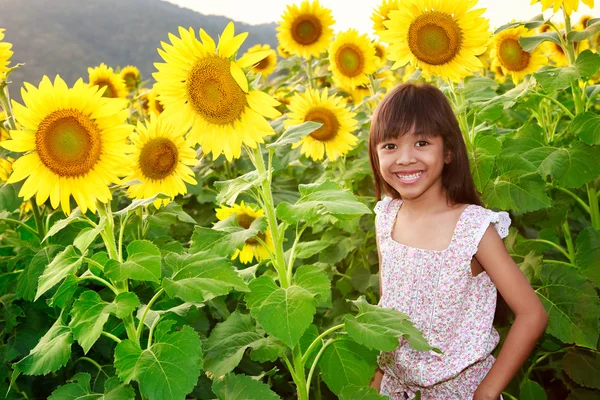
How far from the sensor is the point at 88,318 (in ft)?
5.48

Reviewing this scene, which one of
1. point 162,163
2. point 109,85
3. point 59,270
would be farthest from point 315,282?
point 109,85

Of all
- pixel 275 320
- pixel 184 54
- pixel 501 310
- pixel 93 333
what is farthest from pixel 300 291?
pixel 501 310

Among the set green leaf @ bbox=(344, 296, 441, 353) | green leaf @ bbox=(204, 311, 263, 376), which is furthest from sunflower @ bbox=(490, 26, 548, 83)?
green leaf @ bbox=(204, 311, 263, 376)

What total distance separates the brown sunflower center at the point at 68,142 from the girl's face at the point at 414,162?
0.97 meters

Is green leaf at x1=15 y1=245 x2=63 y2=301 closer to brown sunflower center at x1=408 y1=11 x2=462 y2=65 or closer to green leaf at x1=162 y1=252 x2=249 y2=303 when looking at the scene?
green leaf at x1=162 y1=252 x2=249 y2=303

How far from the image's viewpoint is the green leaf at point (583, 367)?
95.9 inches

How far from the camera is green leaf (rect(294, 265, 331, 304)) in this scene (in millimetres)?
1634

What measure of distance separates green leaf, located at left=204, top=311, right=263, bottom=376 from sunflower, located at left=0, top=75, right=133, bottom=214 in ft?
1.84

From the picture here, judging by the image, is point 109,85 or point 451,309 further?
point 109,85

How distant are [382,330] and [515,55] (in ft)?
7.22

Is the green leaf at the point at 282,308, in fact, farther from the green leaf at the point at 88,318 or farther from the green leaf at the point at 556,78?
the green leaf at the point at 556,78

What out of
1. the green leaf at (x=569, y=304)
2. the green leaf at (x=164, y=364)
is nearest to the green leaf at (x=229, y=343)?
the green leaf at (x=164, y=364)

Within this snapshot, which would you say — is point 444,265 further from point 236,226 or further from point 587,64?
point 587,64

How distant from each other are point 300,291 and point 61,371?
1455 mm
